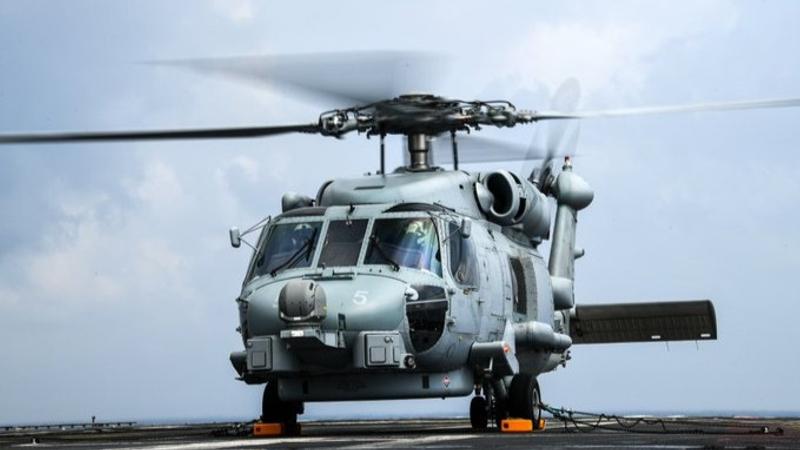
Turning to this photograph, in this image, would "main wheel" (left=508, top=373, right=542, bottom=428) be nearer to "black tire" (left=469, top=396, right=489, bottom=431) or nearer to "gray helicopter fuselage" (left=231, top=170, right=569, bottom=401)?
"gray helicopter fuselage" (left=231, top=170, right=569, bottom=401)

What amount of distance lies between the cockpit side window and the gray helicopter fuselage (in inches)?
0.6

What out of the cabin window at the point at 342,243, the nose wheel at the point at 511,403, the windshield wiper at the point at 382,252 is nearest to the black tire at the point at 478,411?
the nose wheel at the point at 511,403

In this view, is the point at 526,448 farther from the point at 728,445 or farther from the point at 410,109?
the point at 410,109

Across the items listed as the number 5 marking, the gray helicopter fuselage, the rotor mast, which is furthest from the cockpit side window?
the rotor mast

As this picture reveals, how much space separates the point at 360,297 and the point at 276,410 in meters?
3.55

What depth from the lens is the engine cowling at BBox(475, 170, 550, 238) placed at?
22702 mm

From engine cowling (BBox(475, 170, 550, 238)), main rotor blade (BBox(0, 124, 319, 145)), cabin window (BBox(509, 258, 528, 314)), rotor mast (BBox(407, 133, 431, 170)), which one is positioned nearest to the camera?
main rotor blade (BBox(0, 124, 319, 145))

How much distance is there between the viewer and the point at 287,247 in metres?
20.8

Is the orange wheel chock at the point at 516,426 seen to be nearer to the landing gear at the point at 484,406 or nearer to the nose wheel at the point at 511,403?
the nose wheel at the point at 511,403

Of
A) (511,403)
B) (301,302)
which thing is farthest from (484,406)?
(301,302)

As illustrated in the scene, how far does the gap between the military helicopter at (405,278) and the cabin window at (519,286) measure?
29mm

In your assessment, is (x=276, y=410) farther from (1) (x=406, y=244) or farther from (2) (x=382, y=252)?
(1) (x=406, y=244)

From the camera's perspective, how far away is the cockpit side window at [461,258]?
67.4ft

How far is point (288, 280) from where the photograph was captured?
19.9 metres
